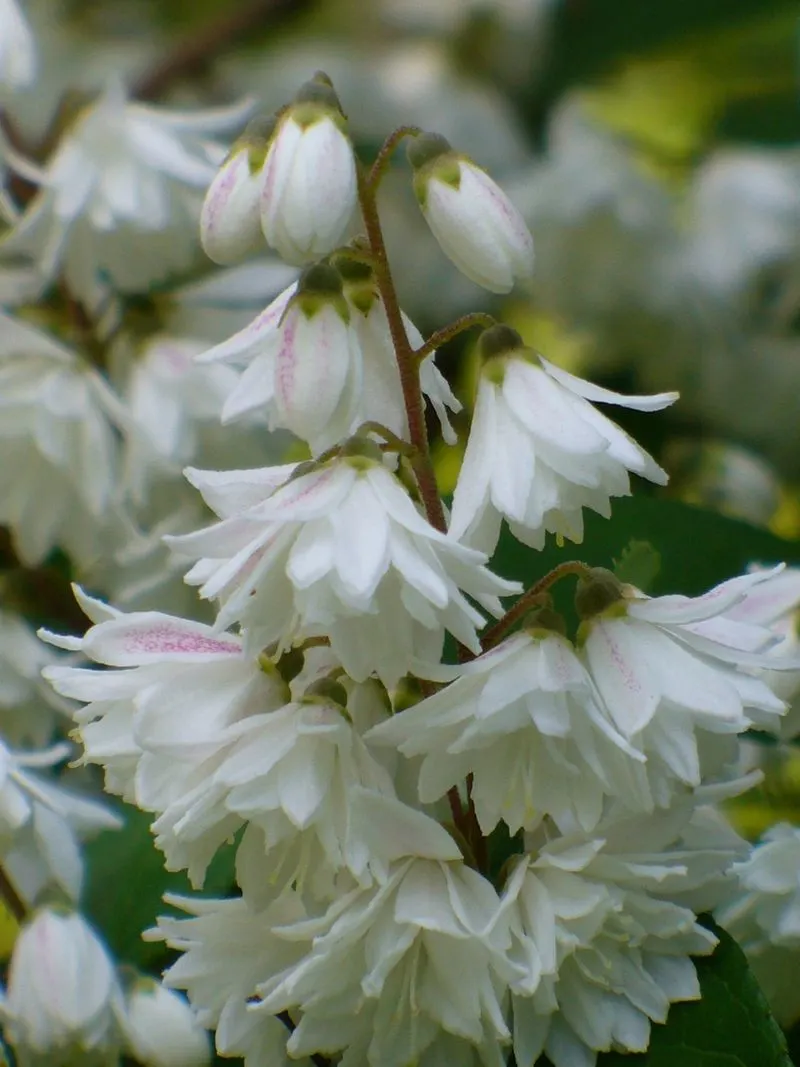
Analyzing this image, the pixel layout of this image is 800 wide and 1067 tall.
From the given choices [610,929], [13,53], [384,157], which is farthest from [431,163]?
[13,53]

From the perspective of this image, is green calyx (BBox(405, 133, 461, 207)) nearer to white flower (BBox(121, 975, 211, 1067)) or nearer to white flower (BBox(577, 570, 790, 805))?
white flower (BBox(577, 570, 790, 805))

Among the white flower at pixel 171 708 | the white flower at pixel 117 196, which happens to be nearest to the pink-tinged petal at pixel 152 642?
the white flower at pixel 171 708

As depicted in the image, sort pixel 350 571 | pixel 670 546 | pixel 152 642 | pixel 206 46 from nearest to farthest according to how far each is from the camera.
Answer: pixel 350 571 → pixel 152 642 → pixel 670 546 → pixel 206 46

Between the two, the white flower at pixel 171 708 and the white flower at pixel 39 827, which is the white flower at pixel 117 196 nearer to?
the white flower at pixel 39 827

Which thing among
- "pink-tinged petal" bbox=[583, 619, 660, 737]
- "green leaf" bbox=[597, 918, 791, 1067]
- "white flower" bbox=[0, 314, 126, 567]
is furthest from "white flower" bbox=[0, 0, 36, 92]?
"green leaf" bbox=[597, 918, 791, 1067]

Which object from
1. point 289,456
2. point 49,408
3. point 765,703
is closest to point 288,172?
point 765,703

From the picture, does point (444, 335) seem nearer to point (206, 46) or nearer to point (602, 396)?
point (602, 396)
